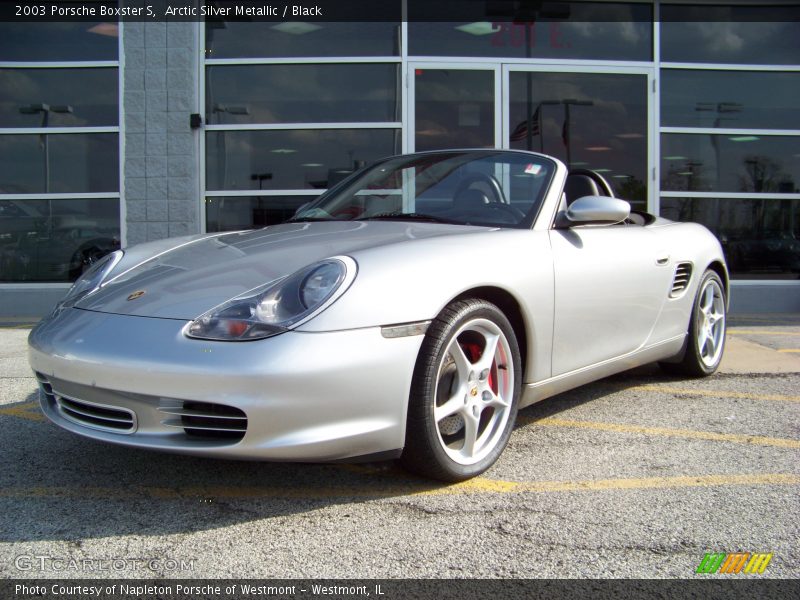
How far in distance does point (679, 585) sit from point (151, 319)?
1729mm

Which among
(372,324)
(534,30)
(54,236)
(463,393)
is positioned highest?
(534,30)

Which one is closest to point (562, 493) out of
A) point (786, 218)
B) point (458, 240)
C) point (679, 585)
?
point (679, 585)

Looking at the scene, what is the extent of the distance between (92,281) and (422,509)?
1.63m

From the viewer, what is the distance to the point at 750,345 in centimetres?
570

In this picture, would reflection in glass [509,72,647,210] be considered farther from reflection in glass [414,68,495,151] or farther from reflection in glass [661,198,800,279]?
reflection in glass [661,198,800,279]

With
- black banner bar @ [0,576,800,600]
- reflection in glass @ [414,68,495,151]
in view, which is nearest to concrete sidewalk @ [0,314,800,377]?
black banner bar @ [0,576,800,600]

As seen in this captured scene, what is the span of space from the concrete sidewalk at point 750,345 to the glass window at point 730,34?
10.4ft

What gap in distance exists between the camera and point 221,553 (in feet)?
6.63

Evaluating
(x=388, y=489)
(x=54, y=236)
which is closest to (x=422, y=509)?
(x=388, y=489)

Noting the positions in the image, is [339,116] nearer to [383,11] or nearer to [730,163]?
[383,11]

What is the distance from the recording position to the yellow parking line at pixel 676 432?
10.3 feet

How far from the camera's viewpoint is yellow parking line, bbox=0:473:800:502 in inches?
96.6

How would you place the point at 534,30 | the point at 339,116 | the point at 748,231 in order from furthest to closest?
the point at 748,231
the point at 534,30
the point at 339,116

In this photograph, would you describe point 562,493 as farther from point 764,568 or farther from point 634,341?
point 634,341
